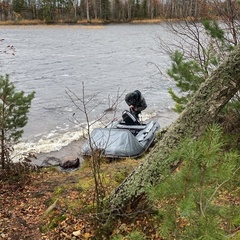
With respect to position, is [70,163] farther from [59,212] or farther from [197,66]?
[59,212]

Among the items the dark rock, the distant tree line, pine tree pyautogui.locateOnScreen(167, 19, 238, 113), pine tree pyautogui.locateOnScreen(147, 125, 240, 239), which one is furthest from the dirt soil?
the distant tree line

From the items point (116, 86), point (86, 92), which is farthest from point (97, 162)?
point (116, 86)

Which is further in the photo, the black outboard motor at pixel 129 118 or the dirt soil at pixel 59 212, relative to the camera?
the black outboard motor at pixel 129 118

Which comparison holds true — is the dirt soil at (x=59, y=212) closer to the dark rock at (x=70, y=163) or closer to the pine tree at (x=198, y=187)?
the pine tree at (x=198, y=187)

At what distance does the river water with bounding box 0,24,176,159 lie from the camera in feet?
45.0

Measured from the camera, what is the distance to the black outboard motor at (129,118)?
1025 centimetres

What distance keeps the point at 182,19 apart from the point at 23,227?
6419mm

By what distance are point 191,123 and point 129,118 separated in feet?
22.0

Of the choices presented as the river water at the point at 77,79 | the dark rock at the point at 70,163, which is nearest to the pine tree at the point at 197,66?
the river water at the point at 77,79

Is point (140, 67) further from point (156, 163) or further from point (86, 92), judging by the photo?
point (156, 163)

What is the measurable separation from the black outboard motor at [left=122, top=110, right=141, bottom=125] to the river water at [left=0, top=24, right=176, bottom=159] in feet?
3.87

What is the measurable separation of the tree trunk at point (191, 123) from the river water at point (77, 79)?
14.6ft

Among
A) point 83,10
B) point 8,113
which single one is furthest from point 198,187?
point 83,10

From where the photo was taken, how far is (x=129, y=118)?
10.4 m
